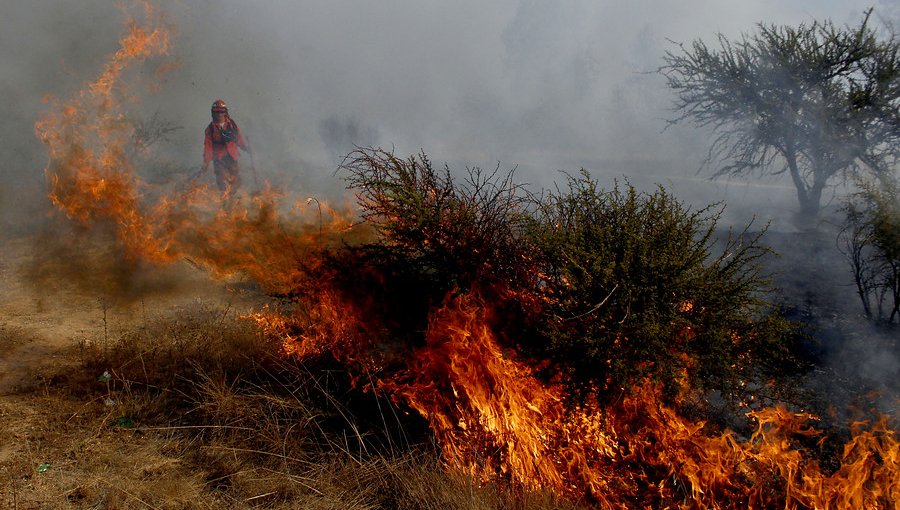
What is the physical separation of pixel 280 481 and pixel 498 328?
7.10 feet

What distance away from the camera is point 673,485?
4.76m

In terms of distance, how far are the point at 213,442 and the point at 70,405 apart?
4.96ft

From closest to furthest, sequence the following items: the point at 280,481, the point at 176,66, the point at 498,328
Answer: the point at 280,481
the point at 498,328
the point at 176,66

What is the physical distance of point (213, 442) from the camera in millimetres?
4734

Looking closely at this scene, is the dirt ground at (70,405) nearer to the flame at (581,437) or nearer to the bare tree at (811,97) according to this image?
the flame at (581,437)

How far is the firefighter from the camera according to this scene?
11562mm

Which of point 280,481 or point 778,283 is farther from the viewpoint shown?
point 778,283

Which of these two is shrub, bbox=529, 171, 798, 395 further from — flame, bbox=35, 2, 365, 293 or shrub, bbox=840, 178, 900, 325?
shrub, bbox=840, 178, 900, 325

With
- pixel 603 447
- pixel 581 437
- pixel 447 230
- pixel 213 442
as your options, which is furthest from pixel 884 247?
pixel 213 442

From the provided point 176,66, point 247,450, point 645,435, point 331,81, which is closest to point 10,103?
point 176,66

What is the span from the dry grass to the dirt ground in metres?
0.01

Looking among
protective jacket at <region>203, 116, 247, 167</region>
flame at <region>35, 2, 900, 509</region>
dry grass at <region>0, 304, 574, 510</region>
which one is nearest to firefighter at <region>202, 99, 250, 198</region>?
protective jacket at <region>203, 116, 247, 167</region>

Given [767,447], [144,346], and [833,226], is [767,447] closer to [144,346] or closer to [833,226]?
[144,346]

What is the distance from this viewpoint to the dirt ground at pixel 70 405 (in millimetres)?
4074
